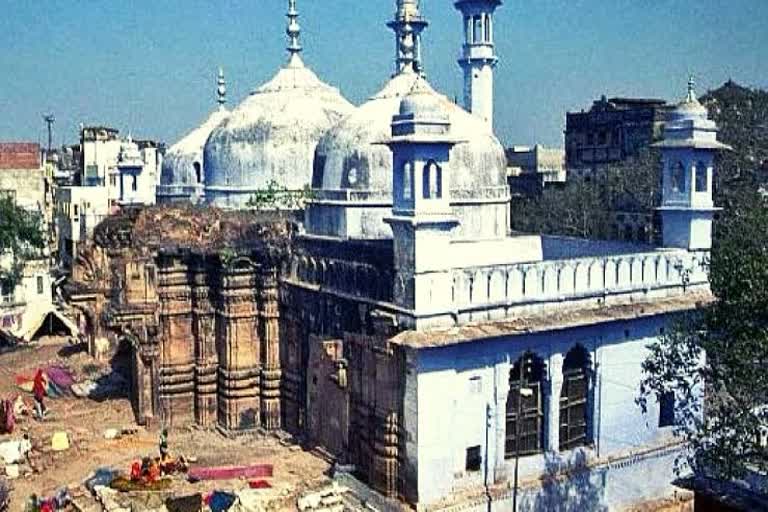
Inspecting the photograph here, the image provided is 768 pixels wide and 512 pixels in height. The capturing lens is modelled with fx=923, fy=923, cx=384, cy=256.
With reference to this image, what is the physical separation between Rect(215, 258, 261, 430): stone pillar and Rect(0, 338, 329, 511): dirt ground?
0.58m

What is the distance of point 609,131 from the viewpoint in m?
48.5

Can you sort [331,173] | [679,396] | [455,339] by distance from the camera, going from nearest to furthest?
[455,339] < [679,396] < [331,173]

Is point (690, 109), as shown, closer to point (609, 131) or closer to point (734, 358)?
point (734, 358)

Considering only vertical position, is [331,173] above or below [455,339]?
above

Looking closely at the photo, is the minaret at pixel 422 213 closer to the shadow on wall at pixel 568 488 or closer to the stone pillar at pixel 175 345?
the shadow on wall at pixel 568 488

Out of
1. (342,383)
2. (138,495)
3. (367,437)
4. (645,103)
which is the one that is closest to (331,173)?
(342,383)

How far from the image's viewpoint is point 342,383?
51.5 ft

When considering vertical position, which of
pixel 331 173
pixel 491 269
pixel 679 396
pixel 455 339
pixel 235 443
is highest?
pixel 331 173

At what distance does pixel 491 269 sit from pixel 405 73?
7.22m

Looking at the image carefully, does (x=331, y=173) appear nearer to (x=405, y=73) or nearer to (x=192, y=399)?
(x=405, y=73)

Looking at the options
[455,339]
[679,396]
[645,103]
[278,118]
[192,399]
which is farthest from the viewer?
[645,103]

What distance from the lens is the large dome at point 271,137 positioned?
70.9 feet

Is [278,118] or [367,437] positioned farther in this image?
[278,118]

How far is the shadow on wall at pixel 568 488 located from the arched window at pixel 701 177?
5.33 metres
